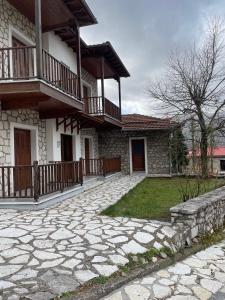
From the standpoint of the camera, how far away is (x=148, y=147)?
21062 mm

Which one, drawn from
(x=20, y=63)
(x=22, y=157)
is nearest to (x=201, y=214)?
(x=20, y=63)

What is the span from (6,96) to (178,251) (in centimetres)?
595

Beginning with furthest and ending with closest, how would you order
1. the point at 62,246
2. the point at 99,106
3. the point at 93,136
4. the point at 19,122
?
the point at 93,136 → the point at 99,106 → the point at 19,122 → the point at 62,246

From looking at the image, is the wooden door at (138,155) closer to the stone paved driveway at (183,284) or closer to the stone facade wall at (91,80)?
the stone facade wall at (91,80)

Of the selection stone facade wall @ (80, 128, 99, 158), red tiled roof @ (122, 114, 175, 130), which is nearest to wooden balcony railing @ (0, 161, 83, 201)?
stone facade wall @ (80, 128, 99, 158)

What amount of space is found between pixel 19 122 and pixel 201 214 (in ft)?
20.5

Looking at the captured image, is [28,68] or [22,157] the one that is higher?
[28,68]

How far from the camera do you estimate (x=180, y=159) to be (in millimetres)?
19906

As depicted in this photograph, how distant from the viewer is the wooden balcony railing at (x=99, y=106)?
51.5 ft

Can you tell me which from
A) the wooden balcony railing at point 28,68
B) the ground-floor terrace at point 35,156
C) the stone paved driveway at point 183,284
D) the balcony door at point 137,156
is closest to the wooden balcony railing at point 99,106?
the ground-floor terrace at point 35,156

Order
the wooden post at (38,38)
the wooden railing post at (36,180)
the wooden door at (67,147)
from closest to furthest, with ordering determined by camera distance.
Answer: the wooden post at (38,38) < the wooden railing post at (36,180) < the wooden door at (67,147)

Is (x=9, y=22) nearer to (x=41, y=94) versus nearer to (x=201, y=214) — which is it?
(x=41, y=94)

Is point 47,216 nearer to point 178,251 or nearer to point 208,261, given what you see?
point 178,251

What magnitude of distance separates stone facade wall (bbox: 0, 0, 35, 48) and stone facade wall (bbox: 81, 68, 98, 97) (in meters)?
6.45
